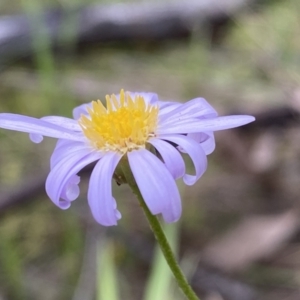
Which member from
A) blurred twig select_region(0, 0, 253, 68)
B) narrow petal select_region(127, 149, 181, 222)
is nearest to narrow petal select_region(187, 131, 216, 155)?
narrow petal select_region(127, 149, 181, 222)

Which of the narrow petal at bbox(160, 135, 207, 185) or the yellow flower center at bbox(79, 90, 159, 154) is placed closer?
the narrow petal at bbox(160, 135, 207, 185)

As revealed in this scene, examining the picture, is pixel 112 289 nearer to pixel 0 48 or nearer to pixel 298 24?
pixel 0 48

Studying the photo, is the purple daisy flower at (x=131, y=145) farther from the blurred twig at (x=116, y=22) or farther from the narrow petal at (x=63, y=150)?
the blurred twig at (x=116, y=22)

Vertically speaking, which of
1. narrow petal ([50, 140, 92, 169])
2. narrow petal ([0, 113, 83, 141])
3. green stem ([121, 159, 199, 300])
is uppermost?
narrow petal ([0, 113, 83, 141])

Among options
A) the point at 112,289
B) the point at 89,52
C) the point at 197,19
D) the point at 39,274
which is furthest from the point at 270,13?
the point at 112,289

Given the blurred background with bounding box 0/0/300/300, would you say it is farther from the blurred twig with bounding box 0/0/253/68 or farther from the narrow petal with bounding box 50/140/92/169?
the narrow petal with bounding box 50/140/92/169

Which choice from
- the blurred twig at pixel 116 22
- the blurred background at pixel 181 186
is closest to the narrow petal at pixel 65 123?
the blurred background at pixel 181 186

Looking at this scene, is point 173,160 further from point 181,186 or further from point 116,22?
point 116,22
